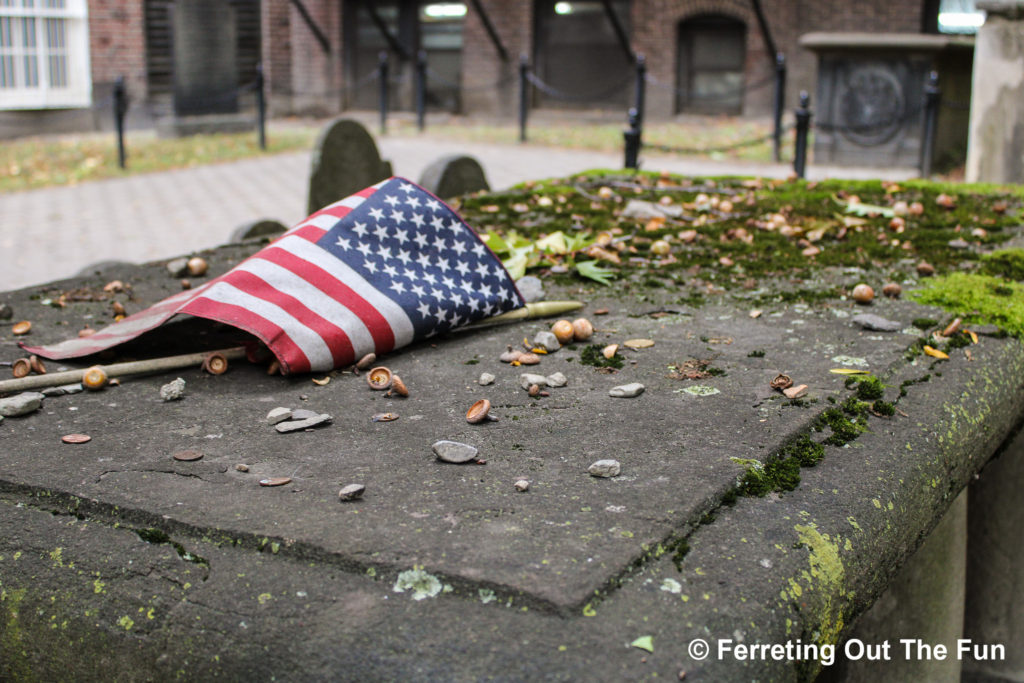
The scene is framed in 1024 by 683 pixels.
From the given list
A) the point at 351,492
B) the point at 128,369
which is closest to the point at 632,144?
the point at 128,369

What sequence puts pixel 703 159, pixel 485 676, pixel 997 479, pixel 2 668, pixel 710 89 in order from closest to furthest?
1. pixel 485 676
2. pixel 2 668
3. pixel 997 479
4. pixel 703 159
5. pixel 710 89

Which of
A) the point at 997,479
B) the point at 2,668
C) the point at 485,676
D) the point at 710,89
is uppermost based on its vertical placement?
the point at 710,89

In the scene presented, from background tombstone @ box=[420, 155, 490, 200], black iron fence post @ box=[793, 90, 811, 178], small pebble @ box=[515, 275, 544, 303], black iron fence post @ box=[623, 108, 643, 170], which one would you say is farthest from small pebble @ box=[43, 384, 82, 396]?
black iron fence post @ box=[793, 90, 811, 178]

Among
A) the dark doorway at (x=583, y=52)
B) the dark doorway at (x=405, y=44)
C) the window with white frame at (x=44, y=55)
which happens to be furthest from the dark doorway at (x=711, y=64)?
the window with white frame at (x=44, y=55)

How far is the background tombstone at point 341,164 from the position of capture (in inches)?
212

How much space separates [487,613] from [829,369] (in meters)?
1.30

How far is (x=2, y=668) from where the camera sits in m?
1.56

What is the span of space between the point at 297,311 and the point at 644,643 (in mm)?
1348

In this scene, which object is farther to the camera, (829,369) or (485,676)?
(829,369)

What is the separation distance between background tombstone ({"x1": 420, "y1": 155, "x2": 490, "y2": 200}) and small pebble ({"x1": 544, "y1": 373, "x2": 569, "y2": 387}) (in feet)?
10.6

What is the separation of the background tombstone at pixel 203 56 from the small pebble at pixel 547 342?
1244cm

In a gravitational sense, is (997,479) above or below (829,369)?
below

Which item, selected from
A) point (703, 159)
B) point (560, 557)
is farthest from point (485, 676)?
point (703, 159)

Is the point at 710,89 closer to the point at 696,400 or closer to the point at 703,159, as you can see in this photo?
the point at 703,159
